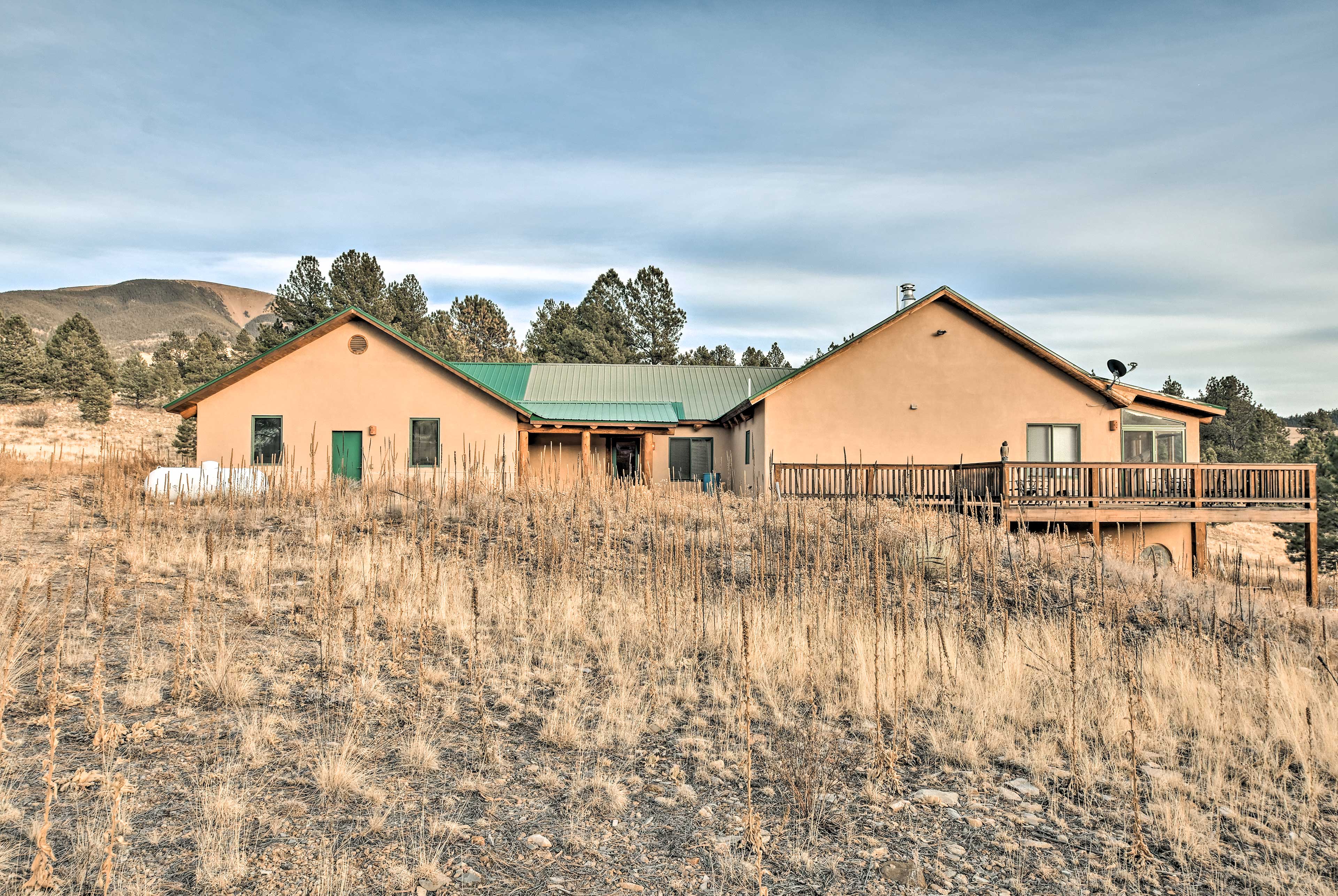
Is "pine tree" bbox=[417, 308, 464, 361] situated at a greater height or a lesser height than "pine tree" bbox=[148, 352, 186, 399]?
greater

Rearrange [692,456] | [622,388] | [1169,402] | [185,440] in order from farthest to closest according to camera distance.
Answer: [185,440]
[622,388]
[692,456]
[1169,402]

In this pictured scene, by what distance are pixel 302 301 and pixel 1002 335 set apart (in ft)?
117

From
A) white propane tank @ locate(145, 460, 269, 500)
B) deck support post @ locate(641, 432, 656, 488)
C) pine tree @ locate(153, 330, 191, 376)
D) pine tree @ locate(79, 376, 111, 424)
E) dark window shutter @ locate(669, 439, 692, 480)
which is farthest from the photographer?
pine tree @ locate(153, 330, 191, 376)

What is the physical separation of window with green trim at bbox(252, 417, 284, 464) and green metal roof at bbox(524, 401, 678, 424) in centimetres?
748

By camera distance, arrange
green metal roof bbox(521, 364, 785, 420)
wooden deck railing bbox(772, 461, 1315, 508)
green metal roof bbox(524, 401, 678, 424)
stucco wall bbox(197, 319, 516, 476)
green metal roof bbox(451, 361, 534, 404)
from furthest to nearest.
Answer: green metal roof bbox(521, 364, 785, 420)
green metal roof bbox(451, 361, 534, 404)
green metal roof bbox(524, 401, 678, 424)
stucco wall bbox(197, 319, 516, 476)
wooden deck railing bbox(772, 461, 1315, 508)

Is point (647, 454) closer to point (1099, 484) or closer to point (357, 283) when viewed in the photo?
point (1099, 484)

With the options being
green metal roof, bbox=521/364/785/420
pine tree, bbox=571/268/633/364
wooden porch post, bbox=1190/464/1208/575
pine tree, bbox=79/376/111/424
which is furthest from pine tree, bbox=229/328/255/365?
wooden porch post, bbox=1190/464/1208/575

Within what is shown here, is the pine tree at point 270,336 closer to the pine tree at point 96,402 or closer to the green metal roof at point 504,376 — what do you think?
the pine tree at point 96,402

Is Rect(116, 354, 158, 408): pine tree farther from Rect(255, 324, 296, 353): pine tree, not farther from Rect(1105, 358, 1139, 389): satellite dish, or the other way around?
Rect(1105, 358, 1139, 389): satellite dish

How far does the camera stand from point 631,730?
5.07 meters

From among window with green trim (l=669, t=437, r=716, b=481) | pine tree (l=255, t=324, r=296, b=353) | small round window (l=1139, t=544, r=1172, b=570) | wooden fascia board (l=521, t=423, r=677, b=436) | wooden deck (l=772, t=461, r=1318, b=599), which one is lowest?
small round window (l=1139, t=544, r=1172, b=570)

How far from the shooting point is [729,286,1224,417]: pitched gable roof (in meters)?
21.6

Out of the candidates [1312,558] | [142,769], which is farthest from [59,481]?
[1312,558]

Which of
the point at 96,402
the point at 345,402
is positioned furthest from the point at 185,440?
the point at 345,402
